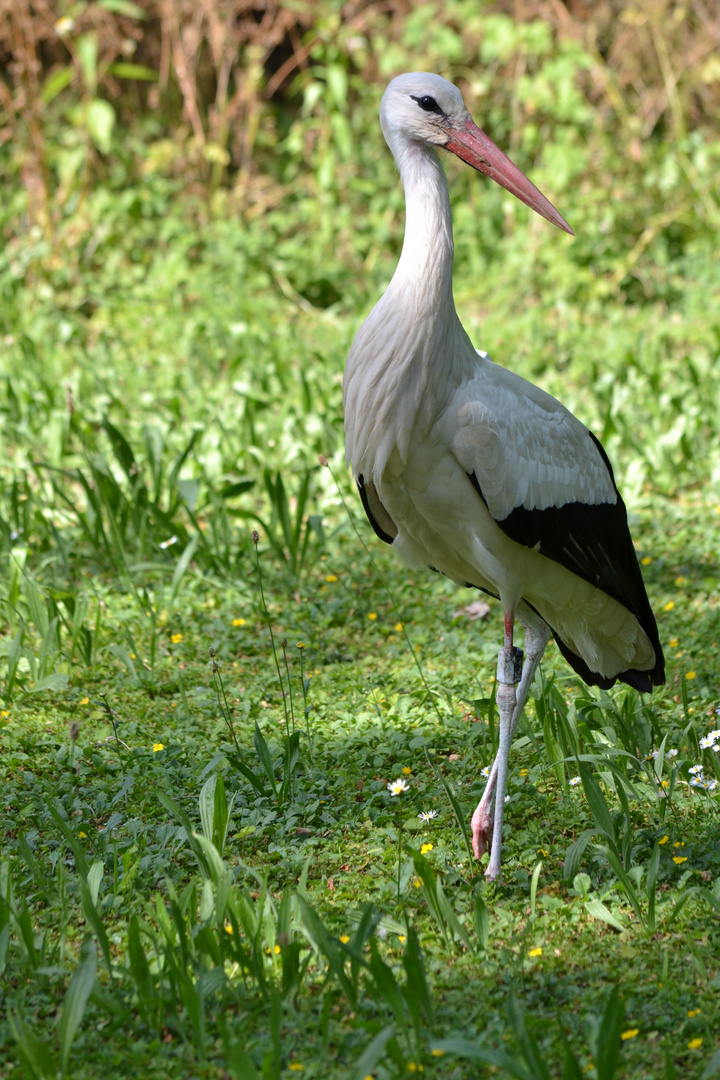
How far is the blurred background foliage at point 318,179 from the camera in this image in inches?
282

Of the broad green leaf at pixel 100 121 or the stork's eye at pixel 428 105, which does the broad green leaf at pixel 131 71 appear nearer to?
the broad green leaf at pixel 100 121

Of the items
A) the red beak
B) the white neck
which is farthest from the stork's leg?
the red beak

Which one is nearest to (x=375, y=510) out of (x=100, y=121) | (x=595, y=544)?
(x=595, y=544)

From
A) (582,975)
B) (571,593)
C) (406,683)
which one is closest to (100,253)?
(406,683)

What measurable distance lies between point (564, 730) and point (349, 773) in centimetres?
66

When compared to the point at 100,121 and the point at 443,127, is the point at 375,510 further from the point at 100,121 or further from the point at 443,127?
the point at 100,121

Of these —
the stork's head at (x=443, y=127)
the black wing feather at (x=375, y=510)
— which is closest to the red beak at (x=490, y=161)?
the stork's head at (x=443, y=127)

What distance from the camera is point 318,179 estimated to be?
8.15 meters

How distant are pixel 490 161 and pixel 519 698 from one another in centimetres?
145

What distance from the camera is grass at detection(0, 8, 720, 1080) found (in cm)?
217

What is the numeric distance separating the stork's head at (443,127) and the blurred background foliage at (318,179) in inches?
142

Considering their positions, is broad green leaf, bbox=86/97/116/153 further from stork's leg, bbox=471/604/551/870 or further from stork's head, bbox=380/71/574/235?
stork's leg, bbox=471/604/551/870

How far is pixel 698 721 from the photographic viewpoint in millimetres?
3301

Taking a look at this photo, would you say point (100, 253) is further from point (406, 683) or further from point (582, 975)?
point (582, 975)
